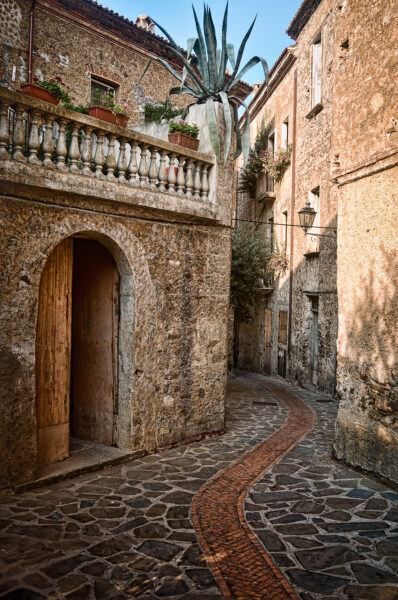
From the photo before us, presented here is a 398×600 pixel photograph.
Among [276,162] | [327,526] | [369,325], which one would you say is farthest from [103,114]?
[276,162]

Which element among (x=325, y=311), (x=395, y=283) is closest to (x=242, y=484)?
(x=395, y=283)

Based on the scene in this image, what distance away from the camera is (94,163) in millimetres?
6070

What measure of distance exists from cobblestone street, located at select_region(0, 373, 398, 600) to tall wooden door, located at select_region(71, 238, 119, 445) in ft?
3.10

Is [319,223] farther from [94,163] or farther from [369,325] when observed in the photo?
[94,163]

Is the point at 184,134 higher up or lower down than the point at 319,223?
higher up

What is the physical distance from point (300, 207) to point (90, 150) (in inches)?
380

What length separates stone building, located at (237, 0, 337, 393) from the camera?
12445 millimetres

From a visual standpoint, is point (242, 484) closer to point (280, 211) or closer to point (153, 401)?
point (153, 401)

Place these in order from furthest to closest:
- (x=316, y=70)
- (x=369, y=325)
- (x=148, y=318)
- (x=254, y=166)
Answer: (x=254, y=166)
(x=316, y=70)
(x=148, y=318)
(x=369, y=325)

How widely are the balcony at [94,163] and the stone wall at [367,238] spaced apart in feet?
7.20

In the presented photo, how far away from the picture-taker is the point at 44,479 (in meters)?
5.33

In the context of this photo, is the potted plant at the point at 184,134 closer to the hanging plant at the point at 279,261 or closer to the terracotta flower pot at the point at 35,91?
the terracotta flower pot at the point at 35,91

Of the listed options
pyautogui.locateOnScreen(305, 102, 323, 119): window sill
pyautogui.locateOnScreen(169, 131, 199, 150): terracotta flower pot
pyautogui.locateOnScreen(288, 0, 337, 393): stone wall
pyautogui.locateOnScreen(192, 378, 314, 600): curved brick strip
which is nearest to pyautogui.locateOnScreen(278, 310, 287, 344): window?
pyautogui.locateOnScreen(288, 0, 337, 393): stone wall

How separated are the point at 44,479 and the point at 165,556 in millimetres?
2020
